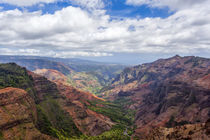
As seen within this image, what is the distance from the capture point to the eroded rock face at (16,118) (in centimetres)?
12162

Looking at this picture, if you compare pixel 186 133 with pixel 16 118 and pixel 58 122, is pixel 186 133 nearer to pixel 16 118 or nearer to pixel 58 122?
pixel 16 118

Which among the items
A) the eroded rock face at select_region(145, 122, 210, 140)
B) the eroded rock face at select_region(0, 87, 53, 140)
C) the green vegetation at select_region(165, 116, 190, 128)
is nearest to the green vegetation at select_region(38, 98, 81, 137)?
the eroded rock face at select_region(0, 87, 53, 140)

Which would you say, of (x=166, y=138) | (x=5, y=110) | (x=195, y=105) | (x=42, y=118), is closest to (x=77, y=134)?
(x=42, y=118)

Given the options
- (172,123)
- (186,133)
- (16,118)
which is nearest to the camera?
(186,133)

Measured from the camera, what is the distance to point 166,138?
10469 centimetres

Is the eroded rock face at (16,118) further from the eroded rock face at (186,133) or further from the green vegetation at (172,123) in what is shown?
the green vegetation at (172,123)

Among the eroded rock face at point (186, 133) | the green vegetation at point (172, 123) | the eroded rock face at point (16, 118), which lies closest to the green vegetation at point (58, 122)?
the eroded rock face at point (16, 118)

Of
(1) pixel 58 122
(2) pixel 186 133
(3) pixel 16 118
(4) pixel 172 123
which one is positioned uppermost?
(2) pixel 186 133

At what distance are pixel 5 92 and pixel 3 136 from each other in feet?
146

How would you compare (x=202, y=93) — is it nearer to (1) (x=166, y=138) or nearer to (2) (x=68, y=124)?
(1) (x=166, y=138)

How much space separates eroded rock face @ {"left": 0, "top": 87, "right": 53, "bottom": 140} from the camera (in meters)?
122

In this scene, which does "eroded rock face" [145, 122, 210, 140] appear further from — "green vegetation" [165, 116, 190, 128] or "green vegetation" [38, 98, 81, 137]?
"green vegetation" [38, 98, 81, 137]

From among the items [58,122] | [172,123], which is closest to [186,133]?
[172,123]

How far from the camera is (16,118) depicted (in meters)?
131
